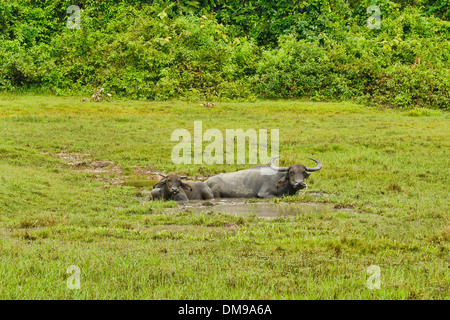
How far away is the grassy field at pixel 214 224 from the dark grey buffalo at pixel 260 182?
0.45 metres

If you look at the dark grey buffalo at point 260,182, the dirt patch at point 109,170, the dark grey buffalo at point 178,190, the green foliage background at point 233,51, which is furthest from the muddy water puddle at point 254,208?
the green foliage background at point 233,51

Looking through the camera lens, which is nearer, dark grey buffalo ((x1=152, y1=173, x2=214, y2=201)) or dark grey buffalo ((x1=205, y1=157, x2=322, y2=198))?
dark grey buffalo ((x1=152, y1=173, x2=214, y2=201))

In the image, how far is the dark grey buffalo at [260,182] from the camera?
11.1 metres

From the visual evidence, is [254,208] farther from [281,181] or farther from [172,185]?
[172,185]

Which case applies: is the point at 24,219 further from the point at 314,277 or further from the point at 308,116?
the point at 308,116

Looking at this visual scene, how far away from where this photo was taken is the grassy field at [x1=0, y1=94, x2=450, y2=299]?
5.05m

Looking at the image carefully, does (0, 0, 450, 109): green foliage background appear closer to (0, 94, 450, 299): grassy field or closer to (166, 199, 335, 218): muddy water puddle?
(0, 94, 450, 299): grassy field

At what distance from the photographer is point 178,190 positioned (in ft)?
35.2

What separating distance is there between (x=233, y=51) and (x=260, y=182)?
56.2ft

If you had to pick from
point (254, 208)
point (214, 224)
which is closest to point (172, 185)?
point (254, 208)

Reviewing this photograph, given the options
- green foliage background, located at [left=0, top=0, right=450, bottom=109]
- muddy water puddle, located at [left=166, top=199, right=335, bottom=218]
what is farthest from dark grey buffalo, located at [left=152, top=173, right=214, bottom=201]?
green foliage background, located at [left=0, top=0, right=450, bottom=109]

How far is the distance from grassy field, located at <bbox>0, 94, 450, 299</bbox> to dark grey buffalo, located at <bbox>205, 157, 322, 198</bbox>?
17.5 inches

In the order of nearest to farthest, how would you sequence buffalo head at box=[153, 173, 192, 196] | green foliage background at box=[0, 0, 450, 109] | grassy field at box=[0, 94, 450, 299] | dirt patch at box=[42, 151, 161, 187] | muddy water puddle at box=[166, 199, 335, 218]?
grassy field at box=[0, 94, 450, 299]
muddy water puddle at box=[166, 199, 335, 218]
buffalo head at box=[153, 173, 192, 196]
dirt patch at box=[42, 151, 161, 187]
green foliage background at box=[0, 0, 450, 109]
